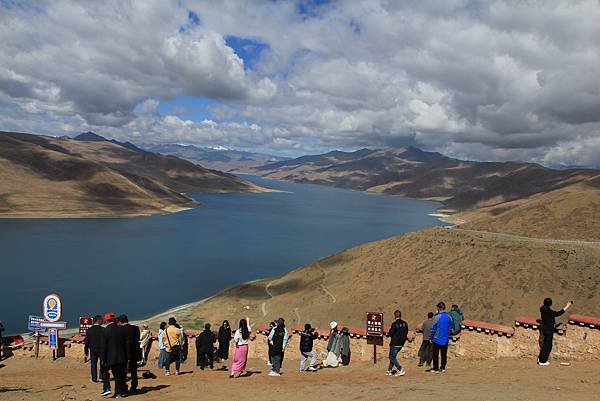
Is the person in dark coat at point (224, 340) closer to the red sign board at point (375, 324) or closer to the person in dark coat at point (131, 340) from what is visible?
the red sign board at point (375, 324)

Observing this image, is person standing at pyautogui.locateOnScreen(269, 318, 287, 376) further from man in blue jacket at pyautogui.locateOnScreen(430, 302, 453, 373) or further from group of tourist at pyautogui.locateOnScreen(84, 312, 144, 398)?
man in blue jacket at pyautogui.locateOnScreen(430, 302, 453, 373)

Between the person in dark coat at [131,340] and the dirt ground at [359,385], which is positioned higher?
the person in dark coat at [131,340]

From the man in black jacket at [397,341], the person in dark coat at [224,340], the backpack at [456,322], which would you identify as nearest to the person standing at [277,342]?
the man in black jacket at [397,341]

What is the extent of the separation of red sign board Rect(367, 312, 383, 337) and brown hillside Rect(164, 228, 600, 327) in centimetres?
2457

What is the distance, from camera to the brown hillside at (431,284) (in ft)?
143

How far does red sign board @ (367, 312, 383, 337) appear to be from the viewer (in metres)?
20.4

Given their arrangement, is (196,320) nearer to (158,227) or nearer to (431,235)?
(431,235)

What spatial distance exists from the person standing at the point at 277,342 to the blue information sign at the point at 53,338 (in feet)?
36.3

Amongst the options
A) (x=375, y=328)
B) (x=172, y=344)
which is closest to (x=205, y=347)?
(x=172, y=344)

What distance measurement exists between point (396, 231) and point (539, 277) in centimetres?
11875

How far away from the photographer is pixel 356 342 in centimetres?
2156

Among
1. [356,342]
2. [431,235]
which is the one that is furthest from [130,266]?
[356,342]

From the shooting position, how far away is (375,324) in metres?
20.6

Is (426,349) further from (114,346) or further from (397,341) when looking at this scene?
(114,346)
